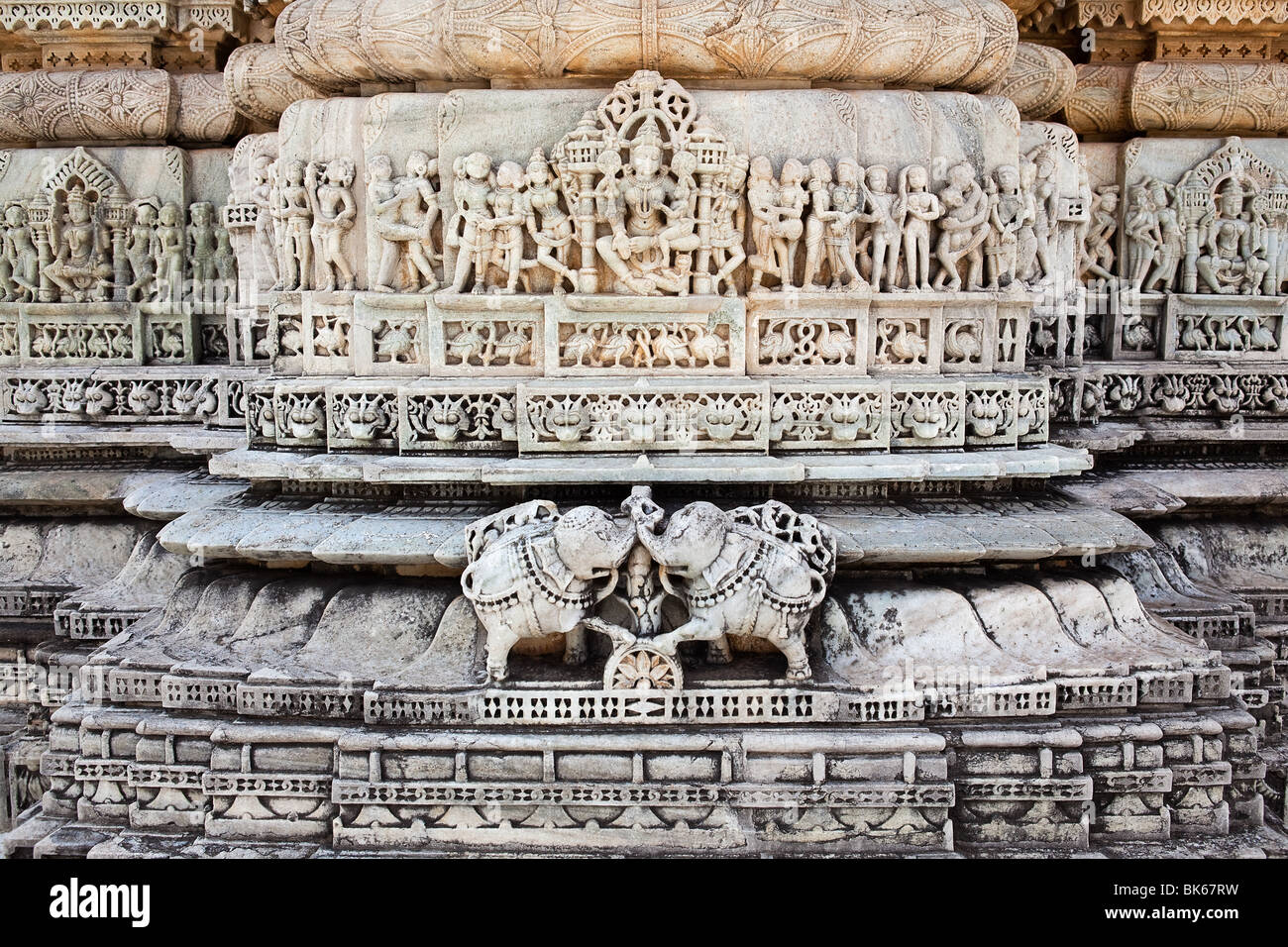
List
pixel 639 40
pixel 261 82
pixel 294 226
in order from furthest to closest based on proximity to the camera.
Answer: pixel 261 82 < pixel 294 226 < pixel 639 40

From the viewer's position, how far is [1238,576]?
20.8ft

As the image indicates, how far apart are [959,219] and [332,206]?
Result: 3.53 metres

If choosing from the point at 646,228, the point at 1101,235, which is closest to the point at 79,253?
the point at 646,228

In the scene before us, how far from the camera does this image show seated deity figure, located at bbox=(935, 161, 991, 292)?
5.47 meters

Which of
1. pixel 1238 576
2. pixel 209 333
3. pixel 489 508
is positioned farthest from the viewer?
pixel 209 333

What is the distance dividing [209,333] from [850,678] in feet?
17.7

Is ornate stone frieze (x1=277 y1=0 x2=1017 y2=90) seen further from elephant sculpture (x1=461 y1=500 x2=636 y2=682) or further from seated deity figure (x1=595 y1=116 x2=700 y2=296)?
elephant sculpture (x1=461 y1=500 x2=636 y2=682)

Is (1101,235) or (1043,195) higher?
(1043,195)

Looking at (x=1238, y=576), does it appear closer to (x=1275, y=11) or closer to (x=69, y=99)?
(x=1275, y=11)

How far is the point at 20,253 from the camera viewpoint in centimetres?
706

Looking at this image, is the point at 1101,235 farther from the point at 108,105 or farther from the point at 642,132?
the point at 108,105
